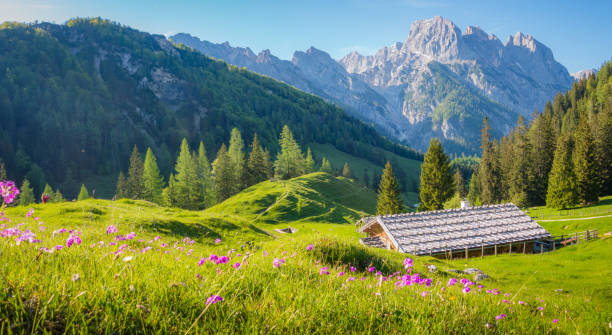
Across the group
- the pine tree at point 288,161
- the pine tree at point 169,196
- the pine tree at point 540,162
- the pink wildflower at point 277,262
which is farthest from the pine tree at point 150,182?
the pine tree at point 540,162

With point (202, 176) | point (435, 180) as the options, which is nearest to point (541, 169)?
point (435, 180)

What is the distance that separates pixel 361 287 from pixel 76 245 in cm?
→ 402

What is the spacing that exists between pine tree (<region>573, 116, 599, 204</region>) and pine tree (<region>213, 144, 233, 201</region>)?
251ft

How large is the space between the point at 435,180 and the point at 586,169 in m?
30.4

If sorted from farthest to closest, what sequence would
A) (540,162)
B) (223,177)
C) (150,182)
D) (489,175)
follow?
1. (489,175)
2. (540,162)
3. (223,177)
4. (150,182)

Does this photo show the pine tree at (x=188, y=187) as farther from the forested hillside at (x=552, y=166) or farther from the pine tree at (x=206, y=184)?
the forested hillside at (x=552, y=166)

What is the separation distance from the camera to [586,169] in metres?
62.2

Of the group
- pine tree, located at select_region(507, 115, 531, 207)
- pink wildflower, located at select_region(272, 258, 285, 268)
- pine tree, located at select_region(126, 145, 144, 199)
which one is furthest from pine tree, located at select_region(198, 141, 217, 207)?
pink wildflower, located at select_region(272, 258, 285, 268)

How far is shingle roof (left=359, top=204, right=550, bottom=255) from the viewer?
3147 cm

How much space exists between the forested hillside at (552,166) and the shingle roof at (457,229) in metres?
34.7

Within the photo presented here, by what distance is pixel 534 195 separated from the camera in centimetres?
8375

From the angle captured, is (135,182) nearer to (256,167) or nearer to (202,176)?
(202,176)

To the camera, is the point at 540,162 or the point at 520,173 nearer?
the point at 540,162

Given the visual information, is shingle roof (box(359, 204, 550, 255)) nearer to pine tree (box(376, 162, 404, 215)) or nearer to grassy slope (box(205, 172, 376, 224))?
grassy slope (box(205, 172, 376, 224))
